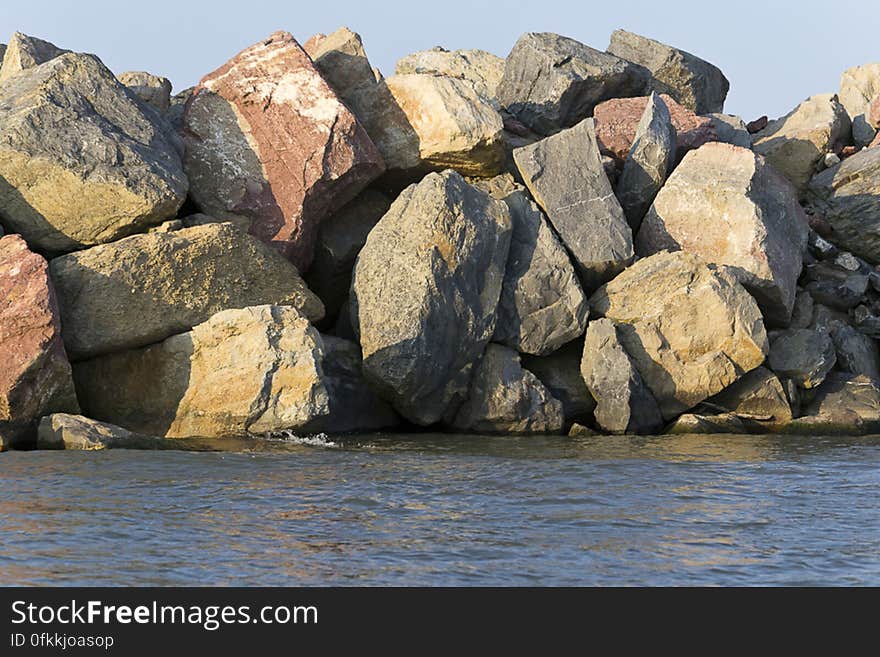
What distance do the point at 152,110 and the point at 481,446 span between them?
6.36 metres

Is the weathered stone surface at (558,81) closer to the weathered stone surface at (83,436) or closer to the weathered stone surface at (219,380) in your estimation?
the weathered stone surface at (219,380)

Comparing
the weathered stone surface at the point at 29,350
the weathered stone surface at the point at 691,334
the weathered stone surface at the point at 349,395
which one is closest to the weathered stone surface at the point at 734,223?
the weathered stone surface at the point at 691,334

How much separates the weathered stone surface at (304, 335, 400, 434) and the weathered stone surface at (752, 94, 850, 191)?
966cm

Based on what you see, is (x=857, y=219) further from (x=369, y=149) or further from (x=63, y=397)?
(x=63, y=397)

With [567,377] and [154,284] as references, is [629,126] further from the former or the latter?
[154,284]

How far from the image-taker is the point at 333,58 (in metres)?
16.9

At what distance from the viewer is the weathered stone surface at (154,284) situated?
42.7ft

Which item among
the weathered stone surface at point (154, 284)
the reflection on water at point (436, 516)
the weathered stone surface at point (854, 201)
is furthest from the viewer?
the weathered stone surface at point (854, 201)

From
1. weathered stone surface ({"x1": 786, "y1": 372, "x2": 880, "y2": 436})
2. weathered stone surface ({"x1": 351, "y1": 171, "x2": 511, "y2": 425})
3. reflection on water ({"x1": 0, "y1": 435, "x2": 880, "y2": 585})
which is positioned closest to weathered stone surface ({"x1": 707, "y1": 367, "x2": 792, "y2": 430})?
weathered stone surface ({"x1": 786, "y1": 372, "x2": 880, "y2": 436})

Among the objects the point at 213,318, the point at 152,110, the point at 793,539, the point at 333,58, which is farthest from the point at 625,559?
the point at 333,58

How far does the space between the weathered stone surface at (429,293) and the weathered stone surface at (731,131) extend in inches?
264

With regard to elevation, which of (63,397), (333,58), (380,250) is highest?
(333,58)

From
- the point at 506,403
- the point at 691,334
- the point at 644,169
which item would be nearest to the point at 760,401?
the point at 691,334

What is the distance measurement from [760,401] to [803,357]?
97 centimetres
